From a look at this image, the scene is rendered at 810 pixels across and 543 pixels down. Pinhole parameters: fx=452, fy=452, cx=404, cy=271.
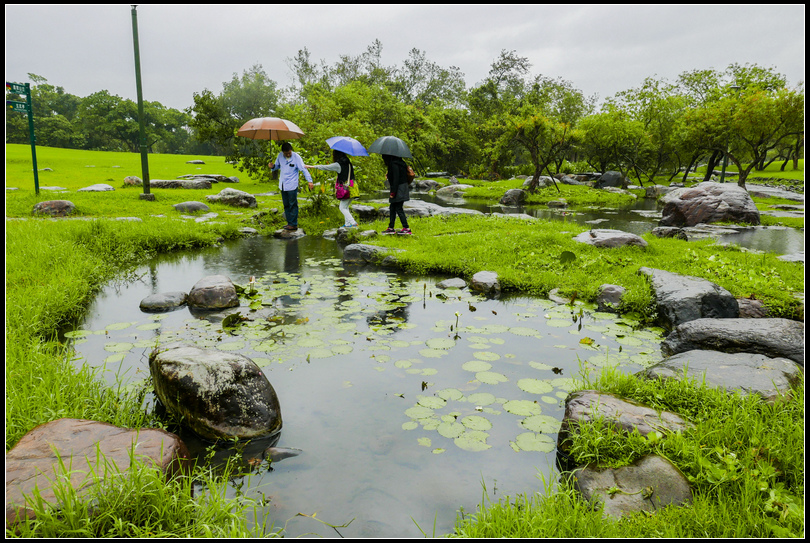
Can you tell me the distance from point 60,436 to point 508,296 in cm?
607

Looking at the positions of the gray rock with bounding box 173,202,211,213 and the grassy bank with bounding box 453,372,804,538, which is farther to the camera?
the gray rock with bounding box 173,202,211,213

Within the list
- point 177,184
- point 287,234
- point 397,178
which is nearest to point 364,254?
point 397,178

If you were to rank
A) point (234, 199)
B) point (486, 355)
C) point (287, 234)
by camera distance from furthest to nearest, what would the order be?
point (234, 199), point (287, 234), point (486, 355)

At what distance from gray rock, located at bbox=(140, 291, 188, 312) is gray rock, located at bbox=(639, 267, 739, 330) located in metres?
6.75

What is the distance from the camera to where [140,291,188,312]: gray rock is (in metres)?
6.43

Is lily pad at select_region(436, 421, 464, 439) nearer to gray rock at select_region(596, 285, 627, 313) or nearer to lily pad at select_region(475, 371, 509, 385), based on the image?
lily pad at select_region(475, 371, 509, 385)

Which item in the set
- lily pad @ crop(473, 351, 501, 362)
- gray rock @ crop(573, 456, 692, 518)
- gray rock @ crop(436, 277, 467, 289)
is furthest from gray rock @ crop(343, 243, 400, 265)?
gray rock @ crop(573, 456, 692, 518)

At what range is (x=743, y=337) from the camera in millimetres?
4664

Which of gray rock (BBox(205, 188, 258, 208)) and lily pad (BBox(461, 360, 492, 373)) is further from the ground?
gray rock (BBox(205, 188, 258, 208))

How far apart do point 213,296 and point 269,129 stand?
6.64 metres

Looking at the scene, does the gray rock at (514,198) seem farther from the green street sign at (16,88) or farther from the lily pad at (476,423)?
the lily pad at (476,423)

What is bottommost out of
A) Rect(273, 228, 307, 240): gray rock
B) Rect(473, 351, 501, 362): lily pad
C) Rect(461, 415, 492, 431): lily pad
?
Rect(461, 415, 492, 431): lily pad

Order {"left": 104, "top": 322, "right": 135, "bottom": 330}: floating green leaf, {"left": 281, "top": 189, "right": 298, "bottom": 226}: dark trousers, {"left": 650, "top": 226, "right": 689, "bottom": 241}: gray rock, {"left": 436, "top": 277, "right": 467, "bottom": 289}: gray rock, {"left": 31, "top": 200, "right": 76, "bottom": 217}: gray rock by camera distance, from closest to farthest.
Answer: {"left": 104, "top": 322, "right": 135, "bottom": 330}: floating green leaf, {"left": 436, "top": 277, "right": 467, "bottom": 289}: gray rock, {"left": 650, "top": 226, "right": 689, "bottom": 241}: gray rock, {"left": 281, "top": 189, "right": 298, "bottom": 226}: dark trousers, {"left": 31, "top": 200, "right": 76, "bottom": 217}: gray rock

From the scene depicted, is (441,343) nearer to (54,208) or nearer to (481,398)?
(481,398)
